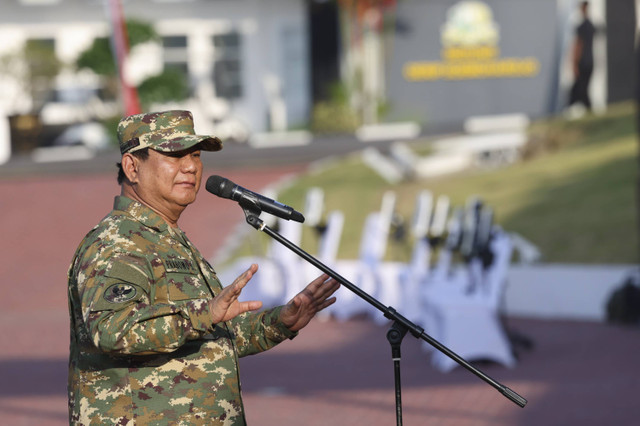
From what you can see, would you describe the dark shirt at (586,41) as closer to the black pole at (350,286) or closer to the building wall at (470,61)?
the building wall at (470,61)

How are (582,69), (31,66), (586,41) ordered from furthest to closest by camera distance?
(31,66) < (582,69) < (586,41)

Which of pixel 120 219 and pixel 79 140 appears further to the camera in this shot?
pixel 79 140

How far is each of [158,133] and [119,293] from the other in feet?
1.90

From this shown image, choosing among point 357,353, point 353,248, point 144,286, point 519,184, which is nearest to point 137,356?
point 144,286

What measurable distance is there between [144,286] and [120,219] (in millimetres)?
308

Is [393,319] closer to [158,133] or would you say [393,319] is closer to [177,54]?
[158,133]

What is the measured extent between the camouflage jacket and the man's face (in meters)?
0.05

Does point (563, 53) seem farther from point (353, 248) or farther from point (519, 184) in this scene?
point (353, 248)

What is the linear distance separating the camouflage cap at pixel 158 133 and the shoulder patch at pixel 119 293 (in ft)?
1.61

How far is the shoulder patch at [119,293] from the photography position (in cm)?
323

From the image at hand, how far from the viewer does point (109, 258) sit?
3.36 meters

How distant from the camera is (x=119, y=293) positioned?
3244 millimetres

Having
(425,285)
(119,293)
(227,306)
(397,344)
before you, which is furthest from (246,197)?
(425,285)

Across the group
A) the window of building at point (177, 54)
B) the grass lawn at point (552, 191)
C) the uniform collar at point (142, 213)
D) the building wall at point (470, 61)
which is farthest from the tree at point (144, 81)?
the uniform collar at point (142, 213)
